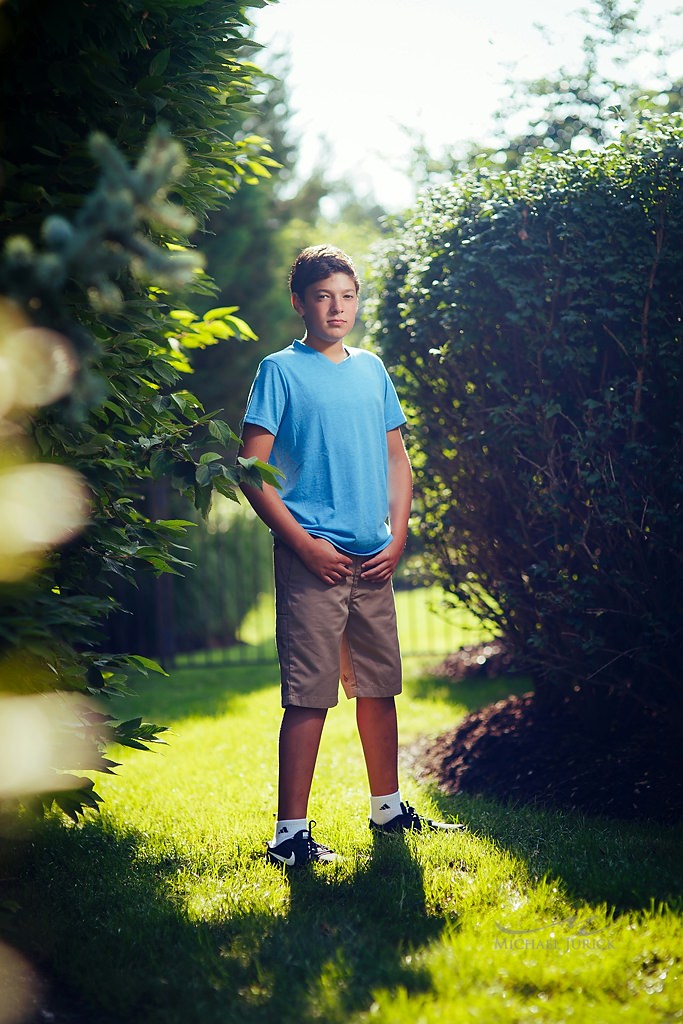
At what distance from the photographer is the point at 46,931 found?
283 centimetres

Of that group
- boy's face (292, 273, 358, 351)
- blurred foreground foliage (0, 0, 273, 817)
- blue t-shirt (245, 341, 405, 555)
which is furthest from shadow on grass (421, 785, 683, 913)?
boy's face (292, 273, 358, 351)

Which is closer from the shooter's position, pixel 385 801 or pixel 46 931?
pixel 46 931

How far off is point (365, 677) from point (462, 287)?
64.6 inches

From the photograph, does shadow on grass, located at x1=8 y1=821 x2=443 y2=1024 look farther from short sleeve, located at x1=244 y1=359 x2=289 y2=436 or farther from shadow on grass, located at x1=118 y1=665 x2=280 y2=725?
shadow on grass, located at x1=118 y1=665 x2=280 y2=725

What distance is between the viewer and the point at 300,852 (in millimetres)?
3287

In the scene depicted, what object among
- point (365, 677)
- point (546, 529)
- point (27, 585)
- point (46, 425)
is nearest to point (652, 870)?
point (365, 677)

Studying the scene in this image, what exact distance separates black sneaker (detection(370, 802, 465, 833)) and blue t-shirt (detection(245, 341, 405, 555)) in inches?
38.4

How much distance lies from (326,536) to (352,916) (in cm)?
124

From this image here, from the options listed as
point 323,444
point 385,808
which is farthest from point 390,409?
point 385,808

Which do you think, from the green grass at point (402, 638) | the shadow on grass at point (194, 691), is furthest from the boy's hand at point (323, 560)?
the green grass at point (402, 638)

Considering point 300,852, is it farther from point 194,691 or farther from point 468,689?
point 194,691

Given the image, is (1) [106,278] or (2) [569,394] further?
(2) [569,394]

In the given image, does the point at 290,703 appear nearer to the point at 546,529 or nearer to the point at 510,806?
the point at 510,806

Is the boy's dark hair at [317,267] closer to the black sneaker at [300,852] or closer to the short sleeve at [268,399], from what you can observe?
the short sleeve at [268,399]
